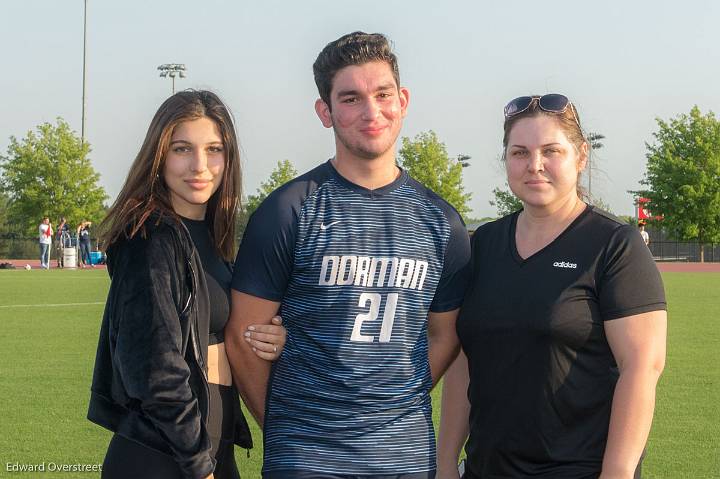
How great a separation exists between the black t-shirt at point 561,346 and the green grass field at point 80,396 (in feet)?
10.8

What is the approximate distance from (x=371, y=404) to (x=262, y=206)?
876 mm

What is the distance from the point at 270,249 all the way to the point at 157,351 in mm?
594

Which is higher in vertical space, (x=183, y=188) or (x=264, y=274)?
(x=183, y=188)

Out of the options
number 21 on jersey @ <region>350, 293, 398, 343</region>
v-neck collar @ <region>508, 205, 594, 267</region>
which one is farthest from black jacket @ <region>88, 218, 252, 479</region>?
v-neck collar @ <region>508, 205, 594, 267</region>

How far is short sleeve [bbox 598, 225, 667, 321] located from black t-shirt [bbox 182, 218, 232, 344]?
4.72ft

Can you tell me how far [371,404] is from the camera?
11.2 ft

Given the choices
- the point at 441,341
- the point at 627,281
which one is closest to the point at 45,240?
the point at 441,341

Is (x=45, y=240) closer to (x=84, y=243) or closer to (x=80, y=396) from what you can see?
(x=84, y=243)

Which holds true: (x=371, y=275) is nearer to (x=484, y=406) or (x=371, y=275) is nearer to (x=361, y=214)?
(x=361, y=214)

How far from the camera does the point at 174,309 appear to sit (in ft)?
10.6

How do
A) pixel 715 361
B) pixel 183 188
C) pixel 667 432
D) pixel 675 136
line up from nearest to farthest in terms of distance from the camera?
pixel 183 188, pixel 667 432, pixel 715 361, pixel 675 136

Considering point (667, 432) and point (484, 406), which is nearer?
point (484, 406)

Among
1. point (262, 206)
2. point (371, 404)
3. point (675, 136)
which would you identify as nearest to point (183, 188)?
point (262, 206)

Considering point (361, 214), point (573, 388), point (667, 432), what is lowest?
point (667, 432)
